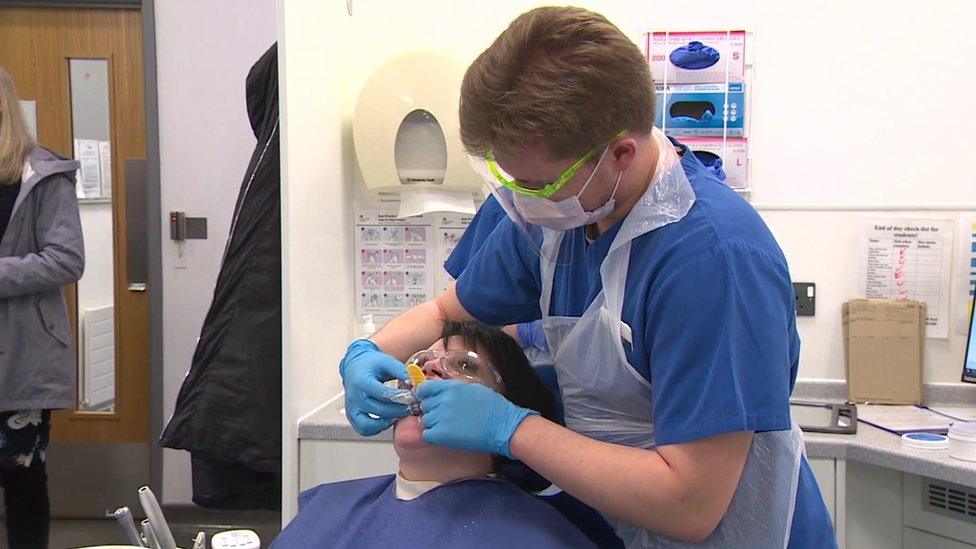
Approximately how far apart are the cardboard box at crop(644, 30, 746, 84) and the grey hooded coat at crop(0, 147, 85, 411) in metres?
1.72

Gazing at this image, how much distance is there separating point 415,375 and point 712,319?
0.56 metres

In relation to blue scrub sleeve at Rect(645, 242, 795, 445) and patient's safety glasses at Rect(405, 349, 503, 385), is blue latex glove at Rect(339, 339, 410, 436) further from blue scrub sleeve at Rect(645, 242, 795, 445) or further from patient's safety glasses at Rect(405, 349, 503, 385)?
blue scrub sleeve at Rect(645, 242, 795, 445)

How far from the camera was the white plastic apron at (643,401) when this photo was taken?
3.60 ft

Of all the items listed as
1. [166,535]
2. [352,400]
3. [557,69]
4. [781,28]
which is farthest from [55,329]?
[781,28]

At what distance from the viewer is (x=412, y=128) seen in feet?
7.75

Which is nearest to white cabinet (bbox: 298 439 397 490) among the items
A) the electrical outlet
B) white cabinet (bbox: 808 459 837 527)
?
white cabinet (bbox: 808 459 837 527)

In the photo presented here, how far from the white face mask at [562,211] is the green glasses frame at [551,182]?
0.4 inches

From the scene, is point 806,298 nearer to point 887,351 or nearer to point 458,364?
point 887,351

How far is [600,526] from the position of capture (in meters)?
1.36

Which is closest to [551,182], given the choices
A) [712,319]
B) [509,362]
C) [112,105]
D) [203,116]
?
[712,319]

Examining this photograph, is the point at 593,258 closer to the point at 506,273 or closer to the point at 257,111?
the point at 506,273

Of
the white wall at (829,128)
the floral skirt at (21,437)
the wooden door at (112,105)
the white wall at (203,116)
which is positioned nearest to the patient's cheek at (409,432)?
the white wall at (829,128)

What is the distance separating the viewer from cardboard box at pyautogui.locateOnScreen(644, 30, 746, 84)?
2338 mm

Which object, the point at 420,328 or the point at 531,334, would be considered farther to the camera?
the point at 531,334
